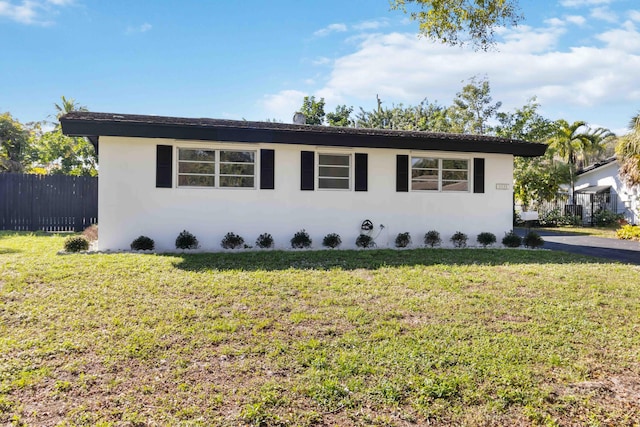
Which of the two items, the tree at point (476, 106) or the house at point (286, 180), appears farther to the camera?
the tree at point (476, 106)

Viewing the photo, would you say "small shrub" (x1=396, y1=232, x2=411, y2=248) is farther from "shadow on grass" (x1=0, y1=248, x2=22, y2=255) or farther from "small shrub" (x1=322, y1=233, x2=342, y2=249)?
"shadow on grass" (x1=0, y1=248, x2=22, y2=255)

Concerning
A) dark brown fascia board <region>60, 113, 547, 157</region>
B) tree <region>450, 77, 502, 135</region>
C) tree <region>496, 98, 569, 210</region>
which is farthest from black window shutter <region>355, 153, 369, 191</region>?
tree <region>450, 77, 502, 135</region>

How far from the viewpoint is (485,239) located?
1027cm

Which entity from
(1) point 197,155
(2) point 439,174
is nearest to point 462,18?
(2) point 439,174

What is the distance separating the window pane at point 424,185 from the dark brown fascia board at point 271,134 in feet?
3.16

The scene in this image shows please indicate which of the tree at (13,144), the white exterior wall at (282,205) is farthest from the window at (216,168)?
the tree at (13,144)

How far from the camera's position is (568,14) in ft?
23.7

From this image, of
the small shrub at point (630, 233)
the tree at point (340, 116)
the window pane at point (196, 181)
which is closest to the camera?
the window pane at point (196, 181)

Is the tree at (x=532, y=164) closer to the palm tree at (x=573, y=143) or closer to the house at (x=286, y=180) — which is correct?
the palm tree at (x=573, y=143)

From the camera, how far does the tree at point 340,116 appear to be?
34156 millimetres

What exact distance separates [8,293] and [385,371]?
495 cm

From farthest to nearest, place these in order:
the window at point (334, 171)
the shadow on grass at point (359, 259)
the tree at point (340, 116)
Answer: the tree at point (340, 116) → the window at point (334, 171) → the shadow on grass at point (359, 259)

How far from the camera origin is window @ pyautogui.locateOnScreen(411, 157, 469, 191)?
1026 cm

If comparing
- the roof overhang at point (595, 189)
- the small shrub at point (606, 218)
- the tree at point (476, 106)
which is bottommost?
the small shrub at point (606, 218)
